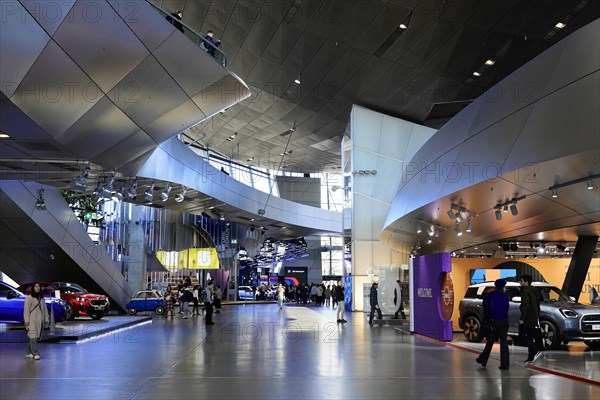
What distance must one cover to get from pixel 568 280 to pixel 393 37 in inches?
447

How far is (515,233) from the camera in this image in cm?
2059

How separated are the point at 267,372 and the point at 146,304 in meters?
23.2

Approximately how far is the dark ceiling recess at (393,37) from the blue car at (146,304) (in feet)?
55.4

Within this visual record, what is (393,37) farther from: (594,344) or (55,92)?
(55,92)

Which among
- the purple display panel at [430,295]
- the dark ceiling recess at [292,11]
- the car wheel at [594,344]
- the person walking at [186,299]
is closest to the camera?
the car wheel at [594,344]

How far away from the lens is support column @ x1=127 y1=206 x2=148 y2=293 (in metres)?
43.3

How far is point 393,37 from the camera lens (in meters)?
24.4

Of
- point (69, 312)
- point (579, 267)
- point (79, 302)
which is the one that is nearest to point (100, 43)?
point (79, 302)

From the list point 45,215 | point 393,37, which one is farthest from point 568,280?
point 45,215

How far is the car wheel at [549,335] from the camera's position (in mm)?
14219

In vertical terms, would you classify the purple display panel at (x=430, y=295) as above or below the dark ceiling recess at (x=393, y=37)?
below

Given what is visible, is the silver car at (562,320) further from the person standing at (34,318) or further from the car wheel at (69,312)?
the car wheel at (69,312)

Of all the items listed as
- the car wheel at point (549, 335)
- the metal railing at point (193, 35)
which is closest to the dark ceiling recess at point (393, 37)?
the metal railing at point (193, 35)

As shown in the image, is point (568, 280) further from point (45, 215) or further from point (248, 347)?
point (45, 215)
